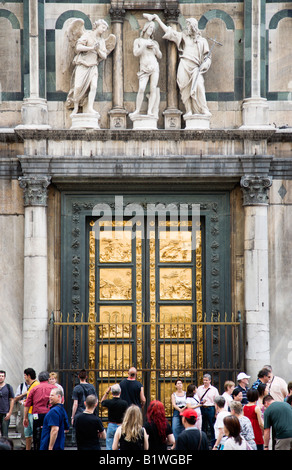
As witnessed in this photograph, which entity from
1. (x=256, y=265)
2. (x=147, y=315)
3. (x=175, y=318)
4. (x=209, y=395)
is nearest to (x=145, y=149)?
(x=256, y=265)

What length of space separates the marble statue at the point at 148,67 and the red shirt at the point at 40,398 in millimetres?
5693

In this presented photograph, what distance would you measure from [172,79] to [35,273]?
432cm

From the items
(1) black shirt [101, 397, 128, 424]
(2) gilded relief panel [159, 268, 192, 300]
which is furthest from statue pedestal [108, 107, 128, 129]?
(1) black shirt [101, 397, 128, 424]

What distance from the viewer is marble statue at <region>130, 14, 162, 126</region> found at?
16.1 meters

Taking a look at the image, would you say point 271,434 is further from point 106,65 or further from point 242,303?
point 106,65

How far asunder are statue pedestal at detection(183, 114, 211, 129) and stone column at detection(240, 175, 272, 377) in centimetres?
124

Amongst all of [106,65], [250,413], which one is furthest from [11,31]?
[250,413]

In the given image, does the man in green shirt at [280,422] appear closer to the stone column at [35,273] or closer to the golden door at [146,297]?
the golden door at [146,297]

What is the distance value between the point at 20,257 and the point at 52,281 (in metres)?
0.72

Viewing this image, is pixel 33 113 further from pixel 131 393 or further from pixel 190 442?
→ pixel 190 442

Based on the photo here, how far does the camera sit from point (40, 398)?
12570 mm

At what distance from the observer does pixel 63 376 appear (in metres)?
16.0

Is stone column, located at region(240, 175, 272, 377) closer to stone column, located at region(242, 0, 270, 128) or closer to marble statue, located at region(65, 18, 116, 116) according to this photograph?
stone column, located at region(242, 0, 270, 128)

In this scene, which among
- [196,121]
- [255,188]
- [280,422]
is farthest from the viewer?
[196,121]
